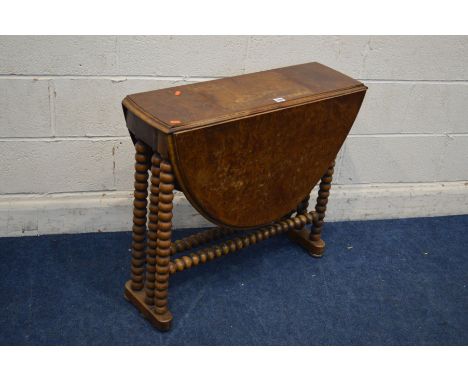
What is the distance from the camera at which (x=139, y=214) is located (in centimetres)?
230

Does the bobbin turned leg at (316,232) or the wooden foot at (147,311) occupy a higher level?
the bobbin turned leg at (316,232)

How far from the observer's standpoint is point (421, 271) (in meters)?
2.79

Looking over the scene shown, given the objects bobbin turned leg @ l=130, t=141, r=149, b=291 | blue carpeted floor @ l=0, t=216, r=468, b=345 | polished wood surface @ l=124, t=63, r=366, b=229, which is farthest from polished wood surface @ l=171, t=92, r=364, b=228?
blue carpeted floor @ l=0, t=216, r=468, b=345

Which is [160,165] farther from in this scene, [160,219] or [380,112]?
[380,112]

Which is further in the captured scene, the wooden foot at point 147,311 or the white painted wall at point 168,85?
the white painted wall at point 168,85

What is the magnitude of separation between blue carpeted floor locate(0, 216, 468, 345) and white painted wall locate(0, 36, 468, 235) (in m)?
0.17

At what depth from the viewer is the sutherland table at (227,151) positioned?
206 cm

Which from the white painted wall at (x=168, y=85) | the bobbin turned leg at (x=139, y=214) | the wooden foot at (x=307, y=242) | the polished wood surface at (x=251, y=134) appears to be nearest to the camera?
the polished wood surface at (x=251, y=134)

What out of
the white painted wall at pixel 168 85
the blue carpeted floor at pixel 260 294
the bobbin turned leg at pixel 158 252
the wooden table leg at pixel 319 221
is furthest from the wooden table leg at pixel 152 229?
the wooden table leg at pixel 319 221

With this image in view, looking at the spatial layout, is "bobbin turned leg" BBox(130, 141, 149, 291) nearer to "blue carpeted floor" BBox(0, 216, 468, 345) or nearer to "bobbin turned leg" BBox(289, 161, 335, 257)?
"blue carpeted floor" BBox(0, 216, 468, 345)

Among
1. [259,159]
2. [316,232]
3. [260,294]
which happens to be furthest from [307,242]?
[259,159]

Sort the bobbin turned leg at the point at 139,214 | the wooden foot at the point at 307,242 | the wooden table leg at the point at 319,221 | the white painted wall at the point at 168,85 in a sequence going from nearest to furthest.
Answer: the bobbin turned leg at the point at 139,214 < the white painted wall at the point at 168,85 < the wooden table leg at the point at 319,221 < the wooden foot at the point at 307,242

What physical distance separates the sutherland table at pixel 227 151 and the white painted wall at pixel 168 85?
0.26 meters

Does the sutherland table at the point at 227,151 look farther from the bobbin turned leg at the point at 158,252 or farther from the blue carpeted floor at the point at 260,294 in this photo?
the blue carpeted floor at the point at 260,294
